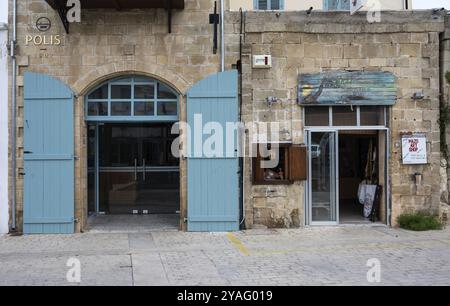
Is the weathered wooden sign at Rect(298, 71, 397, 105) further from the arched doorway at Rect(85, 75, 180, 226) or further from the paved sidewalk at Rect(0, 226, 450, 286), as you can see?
the arched doorway at Rect(85, 75, 180, 226)

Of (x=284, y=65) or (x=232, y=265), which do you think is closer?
(x=232, y=265)

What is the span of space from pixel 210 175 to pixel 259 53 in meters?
2.67

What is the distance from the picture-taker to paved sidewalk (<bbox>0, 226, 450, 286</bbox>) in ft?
22.1

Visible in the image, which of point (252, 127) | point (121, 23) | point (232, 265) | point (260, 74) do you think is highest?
point (121, 23)

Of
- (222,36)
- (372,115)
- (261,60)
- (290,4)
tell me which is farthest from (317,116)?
(222,36)

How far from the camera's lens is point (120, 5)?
9.98 meters

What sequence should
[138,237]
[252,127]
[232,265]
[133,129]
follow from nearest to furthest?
[232,265]
[138,237]
[252,127]
[133,129]

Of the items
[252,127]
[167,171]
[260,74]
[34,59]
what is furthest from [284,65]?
[34,59]

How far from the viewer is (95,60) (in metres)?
10.2

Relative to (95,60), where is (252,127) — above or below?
below

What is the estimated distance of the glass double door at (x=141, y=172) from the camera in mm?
12656

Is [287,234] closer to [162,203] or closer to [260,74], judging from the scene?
[260,74]

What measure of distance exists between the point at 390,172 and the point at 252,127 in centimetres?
304

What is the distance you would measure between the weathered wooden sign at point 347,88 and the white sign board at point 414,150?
0.84 metres
